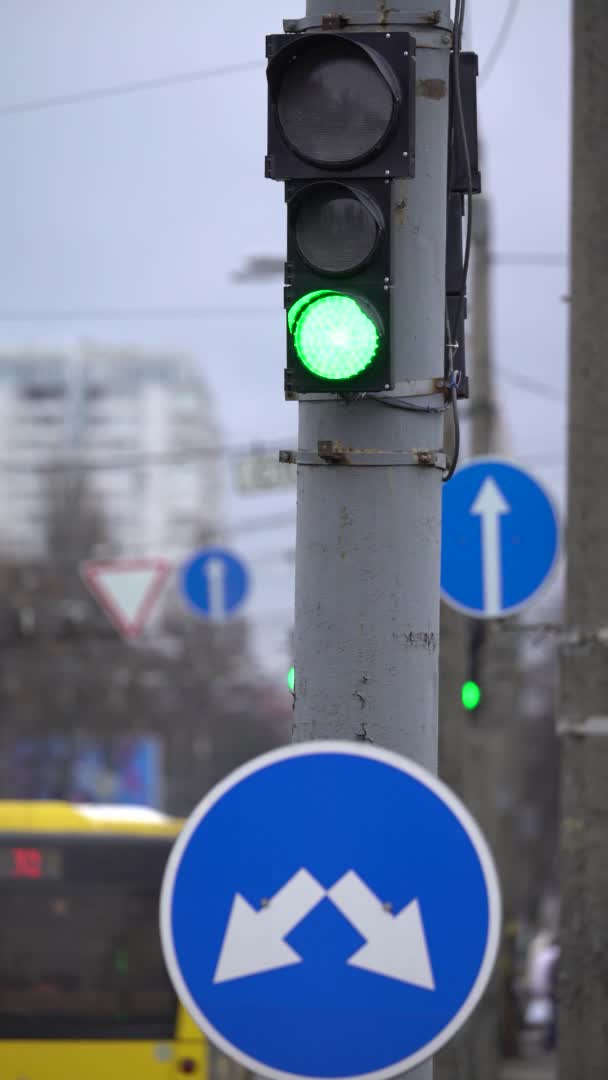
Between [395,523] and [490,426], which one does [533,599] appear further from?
[490,426]

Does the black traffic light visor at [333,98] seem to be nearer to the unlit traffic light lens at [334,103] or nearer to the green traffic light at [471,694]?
the unlit traffic light lens at [334,103]

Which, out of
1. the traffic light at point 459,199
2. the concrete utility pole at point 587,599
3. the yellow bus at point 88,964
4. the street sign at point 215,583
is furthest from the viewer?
the street sign at point 215,583

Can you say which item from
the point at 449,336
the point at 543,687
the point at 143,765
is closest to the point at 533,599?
the point at 449,336

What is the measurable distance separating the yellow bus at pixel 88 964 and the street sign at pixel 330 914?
6.75 m

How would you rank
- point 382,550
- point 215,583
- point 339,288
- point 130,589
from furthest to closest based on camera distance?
1. point 215,583
2. point 130,589
3. point 382,550
4. point 339,288

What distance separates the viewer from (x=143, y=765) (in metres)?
43.3

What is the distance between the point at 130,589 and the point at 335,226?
50.7 feet

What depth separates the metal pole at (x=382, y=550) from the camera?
480 cm

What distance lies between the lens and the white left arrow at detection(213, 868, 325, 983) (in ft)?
13.6

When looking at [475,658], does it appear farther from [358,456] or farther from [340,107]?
[340,107]

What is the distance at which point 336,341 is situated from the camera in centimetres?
476

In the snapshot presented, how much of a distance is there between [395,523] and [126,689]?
60.7 meters

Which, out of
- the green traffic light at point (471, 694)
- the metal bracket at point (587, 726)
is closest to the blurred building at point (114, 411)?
the green traffic light at point (471, 694)

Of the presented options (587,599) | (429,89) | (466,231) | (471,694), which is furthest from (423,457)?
(471,694)
